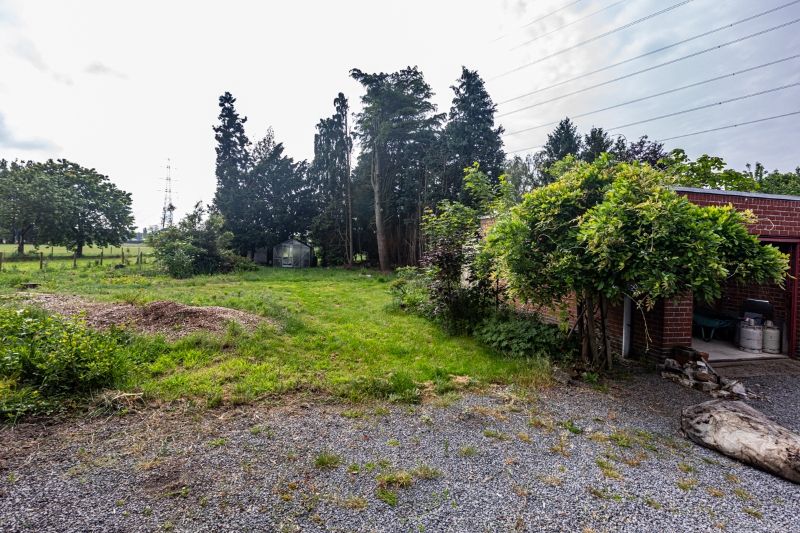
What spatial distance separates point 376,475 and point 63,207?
28.8m

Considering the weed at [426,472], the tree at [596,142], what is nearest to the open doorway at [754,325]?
the weed at [426,472]

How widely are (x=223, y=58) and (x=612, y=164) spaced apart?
8.52 m

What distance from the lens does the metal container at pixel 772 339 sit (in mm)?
5832

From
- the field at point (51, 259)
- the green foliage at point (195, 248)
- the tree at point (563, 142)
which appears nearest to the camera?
the green foliage at point (195, 248)

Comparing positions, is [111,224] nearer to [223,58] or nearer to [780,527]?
[223,58]

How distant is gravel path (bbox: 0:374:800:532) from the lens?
6.64 feet

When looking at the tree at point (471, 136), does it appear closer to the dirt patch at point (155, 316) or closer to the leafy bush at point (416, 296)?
the leafy bush at point (416, 296)

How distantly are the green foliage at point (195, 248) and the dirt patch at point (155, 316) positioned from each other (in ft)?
27.9

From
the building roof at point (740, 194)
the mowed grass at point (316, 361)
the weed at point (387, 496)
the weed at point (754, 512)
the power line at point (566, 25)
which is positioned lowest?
the weed at point (754, 512)

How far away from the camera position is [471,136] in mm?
19312

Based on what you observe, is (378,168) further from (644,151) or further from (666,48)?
(666,48)

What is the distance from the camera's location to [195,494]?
218 cm

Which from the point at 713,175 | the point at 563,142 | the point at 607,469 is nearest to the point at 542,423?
the point at 607,469

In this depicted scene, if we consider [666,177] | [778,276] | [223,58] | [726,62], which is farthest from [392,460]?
[726,62]
